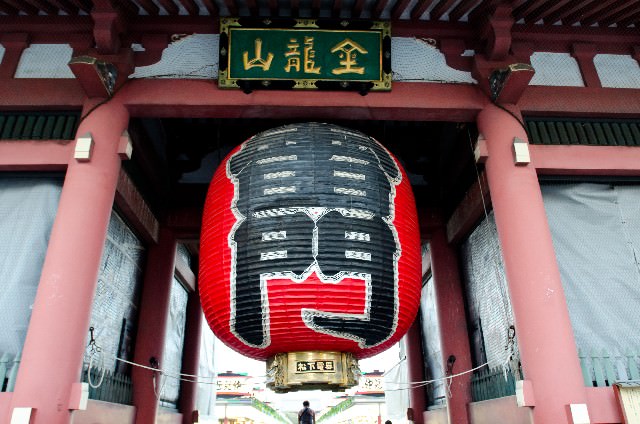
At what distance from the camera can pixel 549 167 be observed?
4.63 meters

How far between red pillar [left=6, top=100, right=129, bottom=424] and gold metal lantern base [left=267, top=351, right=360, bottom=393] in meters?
1.56

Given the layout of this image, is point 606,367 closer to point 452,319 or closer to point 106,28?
point 452,319

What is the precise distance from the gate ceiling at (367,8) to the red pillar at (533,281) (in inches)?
42.8

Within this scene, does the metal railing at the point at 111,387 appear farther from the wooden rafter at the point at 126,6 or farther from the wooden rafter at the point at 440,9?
the wooden rafter at the point at 440,9

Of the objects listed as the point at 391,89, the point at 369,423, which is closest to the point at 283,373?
the point at 391,89

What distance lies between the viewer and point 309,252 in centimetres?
337

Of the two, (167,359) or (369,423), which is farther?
(369,423)

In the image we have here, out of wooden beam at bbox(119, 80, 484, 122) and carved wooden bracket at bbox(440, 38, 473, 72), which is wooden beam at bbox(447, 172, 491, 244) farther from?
carved wooden bracket at bbox(440, 38, 473, 72)

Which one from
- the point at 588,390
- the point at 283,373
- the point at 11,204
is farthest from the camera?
the point at 11,204

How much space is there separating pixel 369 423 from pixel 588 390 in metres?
12.7

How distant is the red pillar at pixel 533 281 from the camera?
360 cm

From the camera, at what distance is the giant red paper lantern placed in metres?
3.33

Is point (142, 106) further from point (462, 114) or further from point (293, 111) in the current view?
point (462, 114)

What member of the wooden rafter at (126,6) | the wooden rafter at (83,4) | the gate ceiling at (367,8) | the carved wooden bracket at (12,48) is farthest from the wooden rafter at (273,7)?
the carved wooden bracket at (12,48)
